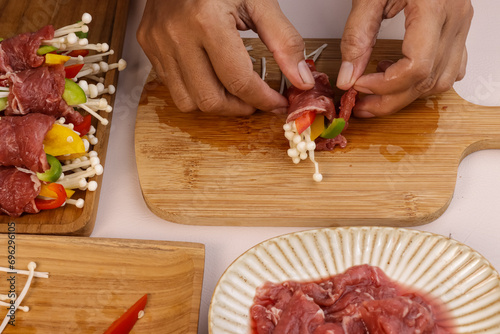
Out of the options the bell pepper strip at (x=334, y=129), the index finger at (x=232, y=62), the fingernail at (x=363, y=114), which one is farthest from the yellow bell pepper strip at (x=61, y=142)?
the fingernail at (x=363, y=114)

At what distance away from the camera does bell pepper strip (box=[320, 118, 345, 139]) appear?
76.8 inches

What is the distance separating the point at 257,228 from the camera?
→ 1991 millimetres

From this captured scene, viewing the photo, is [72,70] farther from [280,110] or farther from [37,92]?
[280,110]

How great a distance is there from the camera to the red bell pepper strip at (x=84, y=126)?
207 centimetres

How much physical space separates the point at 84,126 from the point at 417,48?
1.20 metres

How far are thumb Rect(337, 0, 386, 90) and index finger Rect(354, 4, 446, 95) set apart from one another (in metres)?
0.09

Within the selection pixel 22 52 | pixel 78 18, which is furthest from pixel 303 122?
pixel 78 18

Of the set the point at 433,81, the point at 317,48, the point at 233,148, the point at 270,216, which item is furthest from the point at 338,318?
the point at 317,48

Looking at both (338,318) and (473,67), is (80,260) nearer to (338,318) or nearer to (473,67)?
(338,318)

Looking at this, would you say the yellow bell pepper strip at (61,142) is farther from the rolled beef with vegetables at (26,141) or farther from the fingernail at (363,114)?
Answer: the fingernail at (363,114)

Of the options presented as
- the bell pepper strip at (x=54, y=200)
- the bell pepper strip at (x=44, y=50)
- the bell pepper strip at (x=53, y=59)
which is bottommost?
the bell pepper strip at (x=54, y=200)

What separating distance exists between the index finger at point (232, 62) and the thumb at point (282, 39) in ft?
0.33

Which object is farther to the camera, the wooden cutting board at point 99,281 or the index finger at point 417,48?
the index finger at point 417,48

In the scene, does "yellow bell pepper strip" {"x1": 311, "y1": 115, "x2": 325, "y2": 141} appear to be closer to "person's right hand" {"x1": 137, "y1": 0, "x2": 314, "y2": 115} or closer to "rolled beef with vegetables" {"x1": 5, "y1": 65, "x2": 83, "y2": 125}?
"person's right hand" {"x1": 137, "y1": 0, "x2": 314, "y2": 115}
